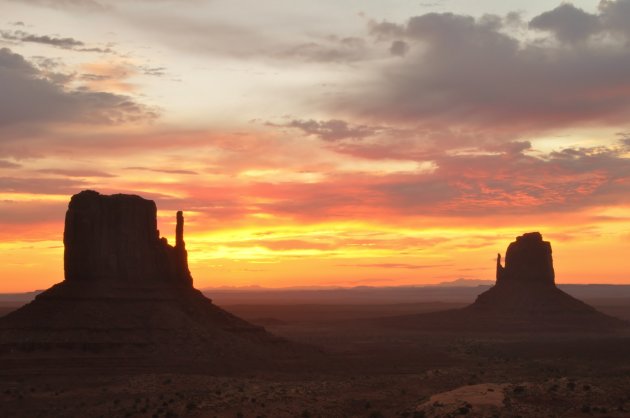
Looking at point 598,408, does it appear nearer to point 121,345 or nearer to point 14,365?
point 121,345

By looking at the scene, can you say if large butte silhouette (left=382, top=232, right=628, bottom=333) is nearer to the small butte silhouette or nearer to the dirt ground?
the dirt ground

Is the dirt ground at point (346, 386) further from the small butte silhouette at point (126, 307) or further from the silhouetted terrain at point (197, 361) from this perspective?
the small butte silhouette at point (126, 307)

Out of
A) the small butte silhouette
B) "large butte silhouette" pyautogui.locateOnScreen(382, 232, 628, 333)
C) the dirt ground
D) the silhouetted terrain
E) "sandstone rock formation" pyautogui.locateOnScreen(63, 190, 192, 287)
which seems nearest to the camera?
the dirt ground

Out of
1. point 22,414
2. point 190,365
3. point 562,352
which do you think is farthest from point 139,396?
point 562,352

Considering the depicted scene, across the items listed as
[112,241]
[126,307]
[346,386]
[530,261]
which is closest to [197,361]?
[126,307]

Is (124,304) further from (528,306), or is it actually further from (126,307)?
(528,306)

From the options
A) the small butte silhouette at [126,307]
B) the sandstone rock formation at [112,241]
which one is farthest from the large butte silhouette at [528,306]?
the sandstone rock formation at [112,241]

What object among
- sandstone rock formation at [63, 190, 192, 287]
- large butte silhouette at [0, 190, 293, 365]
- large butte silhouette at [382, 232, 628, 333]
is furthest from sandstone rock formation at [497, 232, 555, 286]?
sandstone rock formation at [63, 190, 192, 287]
